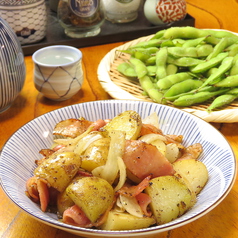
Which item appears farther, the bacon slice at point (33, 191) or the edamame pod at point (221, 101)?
the edamame pod at point (221, 101)

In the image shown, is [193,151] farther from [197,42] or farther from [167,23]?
[167,23]

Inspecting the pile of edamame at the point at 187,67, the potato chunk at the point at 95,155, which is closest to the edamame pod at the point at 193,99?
the pile of edamame at the point at 187,67

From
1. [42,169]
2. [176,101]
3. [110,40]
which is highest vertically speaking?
[42,169]

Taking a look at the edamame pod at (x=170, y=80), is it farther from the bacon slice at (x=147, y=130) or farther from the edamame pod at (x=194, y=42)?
the bacon slice at (x=147, y=130)

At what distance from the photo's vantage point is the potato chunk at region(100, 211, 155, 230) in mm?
865

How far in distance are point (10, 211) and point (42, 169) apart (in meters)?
0.25

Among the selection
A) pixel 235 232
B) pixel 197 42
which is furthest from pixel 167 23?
pixel 235 232

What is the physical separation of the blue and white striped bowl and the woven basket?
0.22 meters

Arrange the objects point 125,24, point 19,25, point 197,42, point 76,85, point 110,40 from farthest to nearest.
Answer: point 125,24 < point 110,40 < point 19,25 < point 197,42 < point 76,85

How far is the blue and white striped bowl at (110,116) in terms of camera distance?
0.84 meters

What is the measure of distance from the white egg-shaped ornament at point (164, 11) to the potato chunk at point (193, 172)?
152cm

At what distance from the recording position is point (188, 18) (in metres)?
2.54

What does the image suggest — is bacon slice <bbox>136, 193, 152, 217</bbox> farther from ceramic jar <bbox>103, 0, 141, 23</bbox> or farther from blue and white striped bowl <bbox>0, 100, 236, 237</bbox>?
ceramic jar <bbox>103, 0, 141, 23</bbox>

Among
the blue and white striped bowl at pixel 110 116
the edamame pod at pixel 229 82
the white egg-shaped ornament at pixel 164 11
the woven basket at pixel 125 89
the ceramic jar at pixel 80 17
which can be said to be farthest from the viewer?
the white egg-shaped ornament at pixel 164 11
